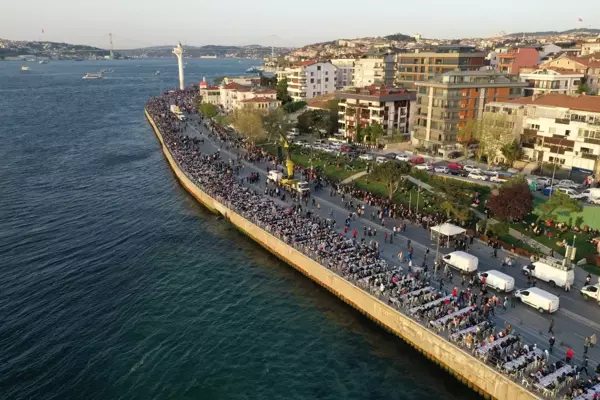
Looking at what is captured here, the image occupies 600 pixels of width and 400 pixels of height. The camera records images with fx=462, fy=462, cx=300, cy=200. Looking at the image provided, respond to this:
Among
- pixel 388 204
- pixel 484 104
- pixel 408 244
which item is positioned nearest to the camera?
pixel 408 244

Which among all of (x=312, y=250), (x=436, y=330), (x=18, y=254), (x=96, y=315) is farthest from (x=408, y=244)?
(x=18, y=254)

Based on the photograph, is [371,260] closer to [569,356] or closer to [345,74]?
[569,356]

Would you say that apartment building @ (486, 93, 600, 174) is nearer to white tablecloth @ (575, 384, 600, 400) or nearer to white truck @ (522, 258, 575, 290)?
white truck @ (522, 258, 575, 290)

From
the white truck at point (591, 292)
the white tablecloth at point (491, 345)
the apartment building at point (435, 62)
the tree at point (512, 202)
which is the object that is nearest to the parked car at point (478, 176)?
the tree at point (512, 202)

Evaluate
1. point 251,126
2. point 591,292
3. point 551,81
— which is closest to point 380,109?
point 251,126

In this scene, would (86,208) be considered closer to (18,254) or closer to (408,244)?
(18,254)

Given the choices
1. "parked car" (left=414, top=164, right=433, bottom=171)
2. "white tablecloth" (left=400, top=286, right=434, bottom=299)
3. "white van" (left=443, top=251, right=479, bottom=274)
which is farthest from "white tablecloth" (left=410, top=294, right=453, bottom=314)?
"parked car" (left=414, top=164, right=433, bottom=171)
